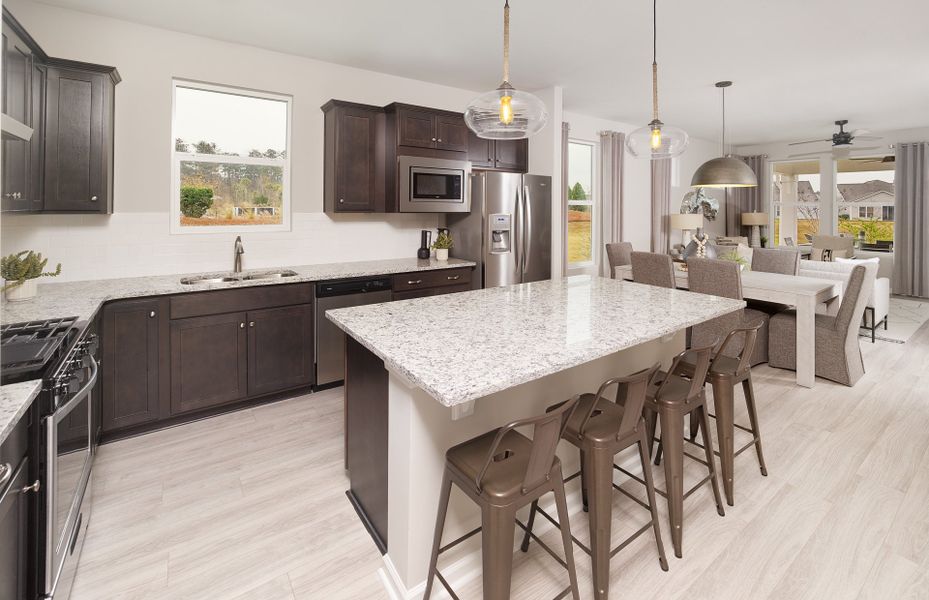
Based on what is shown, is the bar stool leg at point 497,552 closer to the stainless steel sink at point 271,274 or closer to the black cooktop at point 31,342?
the black cooktop at point 31,342

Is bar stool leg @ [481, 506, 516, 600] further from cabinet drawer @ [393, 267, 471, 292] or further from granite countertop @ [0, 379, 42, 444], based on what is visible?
cabinet drawer @ [393, 267, 471, 292]

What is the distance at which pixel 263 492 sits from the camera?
248 centimetres

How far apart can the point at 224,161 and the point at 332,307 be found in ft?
4.90

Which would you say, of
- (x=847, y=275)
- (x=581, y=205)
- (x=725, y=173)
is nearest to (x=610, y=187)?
(x=581, y=205)

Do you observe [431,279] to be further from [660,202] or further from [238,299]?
[660,202]

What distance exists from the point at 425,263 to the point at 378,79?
5.79 feet

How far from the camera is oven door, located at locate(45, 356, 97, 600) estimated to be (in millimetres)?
1548

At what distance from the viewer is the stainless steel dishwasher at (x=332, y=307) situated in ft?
12.1

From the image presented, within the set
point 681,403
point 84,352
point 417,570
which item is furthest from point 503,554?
point 84,352

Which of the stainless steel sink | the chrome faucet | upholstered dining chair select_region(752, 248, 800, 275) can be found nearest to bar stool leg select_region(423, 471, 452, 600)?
the stainless steel sink

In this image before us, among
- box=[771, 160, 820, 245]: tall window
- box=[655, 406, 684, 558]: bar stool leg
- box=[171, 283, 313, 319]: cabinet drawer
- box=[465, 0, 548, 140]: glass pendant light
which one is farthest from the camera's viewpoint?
box=[771, 160, 820, 245]: tall window

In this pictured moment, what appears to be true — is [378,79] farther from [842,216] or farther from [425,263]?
[842,216]

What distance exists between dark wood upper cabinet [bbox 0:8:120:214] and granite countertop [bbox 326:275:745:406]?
1.97m

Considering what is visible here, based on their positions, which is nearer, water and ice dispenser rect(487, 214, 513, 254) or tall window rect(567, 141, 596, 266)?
water and ice dispenser rect(487, 214, 513, 254)
